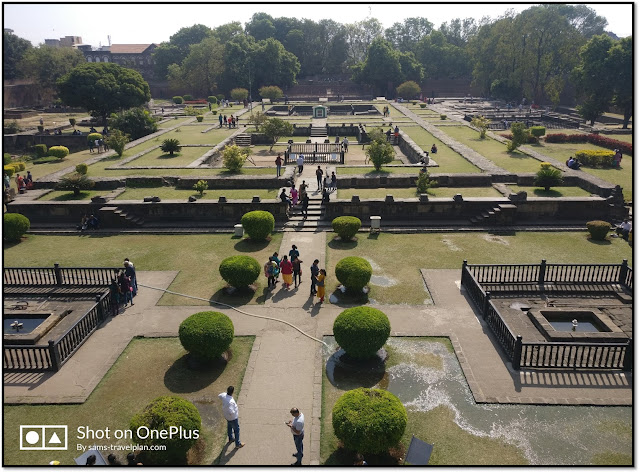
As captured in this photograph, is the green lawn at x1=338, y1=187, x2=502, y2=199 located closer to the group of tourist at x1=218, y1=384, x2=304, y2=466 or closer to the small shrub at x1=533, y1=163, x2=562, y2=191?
the small shrub at x1=533, y1=163, x2=562, y2=191

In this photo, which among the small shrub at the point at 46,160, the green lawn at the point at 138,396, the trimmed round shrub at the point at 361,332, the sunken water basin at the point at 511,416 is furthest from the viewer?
the small shrub at the point at 46,160

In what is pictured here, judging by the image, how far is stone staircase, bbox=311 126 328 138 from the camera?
42156 mm

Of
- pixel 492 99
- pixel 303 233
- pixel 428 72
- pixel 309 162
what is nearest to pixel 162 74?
pixel 428 72

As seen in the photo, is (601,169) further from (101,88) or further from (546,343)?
(101,88)

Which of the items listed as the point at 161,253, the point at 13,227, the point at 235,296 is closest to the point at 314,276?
the point at 235,296

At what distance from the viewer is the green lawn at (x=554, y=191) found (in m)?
21.7

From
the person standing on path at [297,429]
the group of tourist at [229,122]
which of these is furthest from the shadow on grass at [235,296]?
the group of tourist at [229,122]

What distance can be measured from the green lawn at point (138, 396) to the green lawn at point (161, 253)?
3043mm

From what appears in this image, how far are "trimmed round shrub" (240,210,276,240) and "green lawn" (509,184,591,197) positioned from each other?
1188 centimetres

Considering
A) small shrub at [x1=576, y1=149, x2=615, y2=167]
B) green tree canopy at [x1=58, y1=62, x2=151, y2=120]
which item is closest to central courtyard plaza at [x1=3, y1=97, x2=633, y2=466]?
small shrub at [x1=576, y1=149, x2=615, y2=167]

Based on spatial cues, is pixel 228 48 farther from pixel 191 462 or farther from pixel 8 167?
pixel 191 462

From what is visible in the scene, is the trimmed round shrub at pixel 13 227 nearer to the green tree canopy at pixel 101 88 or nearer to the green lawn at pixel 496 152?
the green lawn at pixel 496 152

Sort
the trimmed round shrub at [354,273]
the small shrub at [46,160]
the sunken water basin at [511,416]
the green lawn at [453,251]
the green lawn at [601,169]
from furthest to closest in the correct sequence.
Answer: the small shrub at [46,160] → the green lawn at [601,169] → the green lawn at [453,251] → the trimmed round shrub at [354,273] → the sunken water basin at [511,416]

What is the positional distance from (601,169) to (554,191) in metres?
8.21
